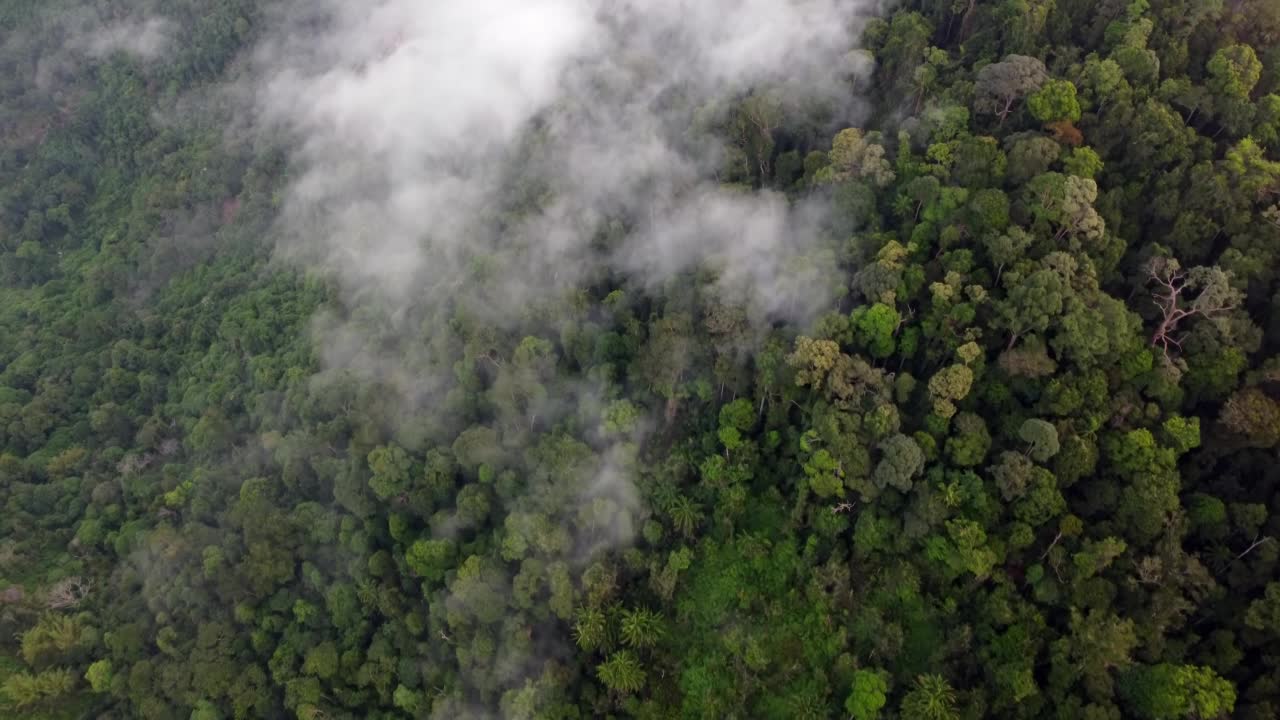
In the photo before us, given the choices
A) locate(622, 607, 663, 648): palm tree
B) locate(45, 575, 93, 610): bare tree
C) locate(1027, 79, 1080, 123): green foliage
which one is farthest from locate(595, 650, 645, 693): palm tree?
locate(45, 575, 93, 610): bare tree

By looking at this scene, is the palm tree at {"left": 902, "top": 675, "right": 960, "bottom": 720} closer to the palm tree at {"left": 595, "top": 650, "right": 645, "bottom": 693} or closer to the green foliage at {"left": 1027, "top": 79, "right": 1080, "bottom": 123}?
the palm tree at {"left": 595, "top": 650, "right": 645, "bottom": 693}

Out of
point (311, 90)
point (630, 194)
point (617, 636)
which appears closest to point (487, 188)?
point (630, 194)

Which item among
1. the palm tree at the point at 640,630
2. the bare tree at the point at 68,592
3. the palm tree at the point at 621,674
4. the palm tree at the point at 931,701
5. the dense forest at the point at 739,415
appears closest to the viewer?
the palm tree at the point at 931,701

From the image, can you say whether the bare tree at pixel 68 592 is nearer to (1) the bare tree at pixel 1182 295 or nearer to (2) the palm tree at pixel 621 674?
(2) the palm tree at pixel 621 674

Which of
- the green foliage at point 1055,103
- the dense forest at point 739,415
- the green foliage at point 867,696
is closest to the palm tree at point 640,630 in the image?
the dense forest at point 739,415

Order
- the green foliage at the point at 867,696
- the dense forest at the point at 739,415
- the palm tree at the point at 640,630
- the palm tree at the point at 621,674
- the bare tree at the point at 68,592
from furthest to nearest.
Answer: the bare tree at the point at 68,592
the palm tree at the point at 640,630
the palm tree at the point at 621,674
the green foliage at the point at 867,696
the dense forest at the point at 739,415

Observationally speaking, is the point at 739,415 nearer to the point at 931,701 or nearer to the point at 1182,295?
the point at 931,701

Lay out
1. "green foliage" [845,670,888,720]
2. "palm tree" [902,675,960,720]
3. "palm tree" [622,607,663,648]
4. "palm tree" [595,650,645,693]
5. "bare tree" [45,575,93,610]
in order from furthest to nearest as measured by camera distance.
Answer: "bare tree" [45,575,93,610] → "palm tree" [622,607,663,648] → "palm tree" [595,650,645,693] → "green foliage" [845,670,888,720] → "palm tree" [902,675,960,720]

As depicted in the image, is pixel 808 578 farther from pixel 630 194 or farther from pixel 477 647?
pixel 630 194
